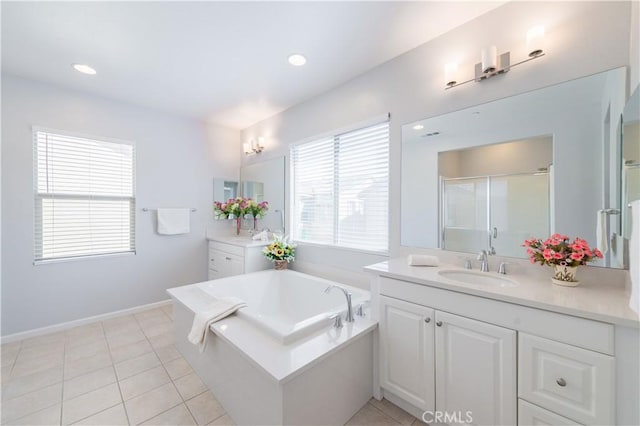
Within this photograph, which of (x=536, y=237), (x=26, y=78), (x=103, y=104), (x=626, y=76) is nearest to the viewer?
(x=626, y=76)

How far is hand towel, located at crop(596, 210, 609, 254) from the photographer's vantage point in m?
1.29

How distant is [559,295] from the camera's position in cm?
117

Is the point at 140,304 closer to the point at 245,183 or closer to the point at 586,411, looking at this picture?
the point at 245,183

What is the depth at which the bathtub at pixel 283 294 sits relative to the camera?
236 centimetres

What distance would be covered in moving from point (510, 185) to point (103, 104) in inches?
162

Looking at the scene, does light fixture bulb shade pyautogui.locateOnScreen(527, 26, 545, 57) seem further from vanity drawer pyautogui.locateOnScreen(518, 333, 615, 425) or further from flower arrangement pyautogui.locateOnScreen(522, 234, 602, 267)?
vanity drawer pyautogui.locateOnScreen(518, 333, 615, 425)

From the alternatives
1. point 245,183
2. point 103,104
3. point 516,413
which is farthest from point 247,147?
point 516,413

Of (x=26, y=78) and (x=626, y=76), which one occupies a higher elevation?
(x=26, y=78)

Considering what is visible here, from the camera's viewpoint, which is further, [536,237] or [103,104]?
[103,104]

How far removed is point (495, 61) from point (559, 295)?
1428mm

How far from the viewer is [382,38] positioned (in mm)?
1928

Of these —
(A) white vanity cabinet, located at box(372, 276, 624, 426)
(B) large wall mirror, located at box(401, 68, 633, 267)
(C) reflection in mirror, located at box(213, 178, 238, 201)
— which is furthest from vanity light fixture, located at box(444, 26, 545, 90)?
(C) reflection in mirror, located at box(213, 178, 238, 201)

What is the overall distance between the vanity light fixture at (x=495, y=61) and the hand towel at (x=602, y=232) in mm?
981

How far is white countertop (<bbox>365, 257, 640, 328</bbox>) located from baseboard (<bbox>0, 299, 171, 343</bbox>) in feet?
10.5
